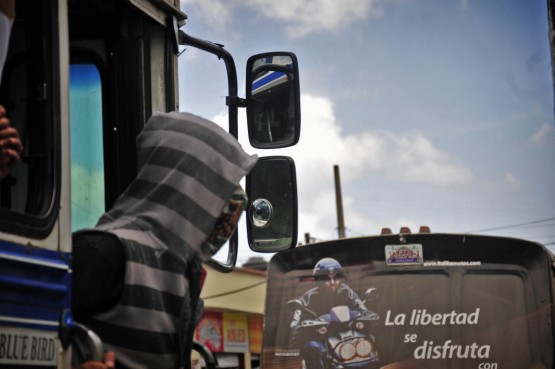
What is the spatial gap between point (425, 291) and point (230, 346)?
59.4 ft

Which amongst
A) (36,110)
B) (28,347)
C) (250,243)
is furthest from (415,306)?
(28,347)

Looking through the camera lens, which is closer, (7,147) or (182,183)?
(7,147)

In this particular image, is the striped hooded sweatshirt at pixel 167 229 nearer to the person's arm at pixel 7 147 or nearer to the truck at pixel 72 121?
the truck at pixel 72 121

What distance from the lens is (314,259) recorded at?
26.9 feet

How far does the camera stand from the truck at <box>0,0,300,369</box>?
2596mm

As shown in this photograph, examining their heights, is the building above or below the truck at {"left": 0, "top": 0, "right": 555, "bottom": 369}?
above

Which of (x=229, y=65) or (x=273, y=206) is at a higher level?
(x=229, y=65)

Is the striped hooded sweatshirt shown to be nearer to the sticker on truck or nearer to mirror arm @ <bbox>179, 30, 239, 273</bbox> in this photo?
the sticker on truck

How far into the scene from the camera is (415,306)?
308 inches

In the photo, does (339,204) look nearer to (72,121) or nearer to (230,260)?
(230,260)

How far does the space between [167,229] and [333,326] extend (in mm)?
4898

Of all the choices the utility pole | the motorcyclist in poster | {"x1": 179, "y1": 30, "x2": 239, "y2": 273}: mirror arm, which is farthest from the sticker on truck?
the utility pole

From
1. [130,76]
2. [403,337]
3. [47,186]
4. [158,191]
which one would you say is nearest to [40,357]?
[47,186]

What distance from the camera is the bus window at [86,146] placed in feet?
11.9
